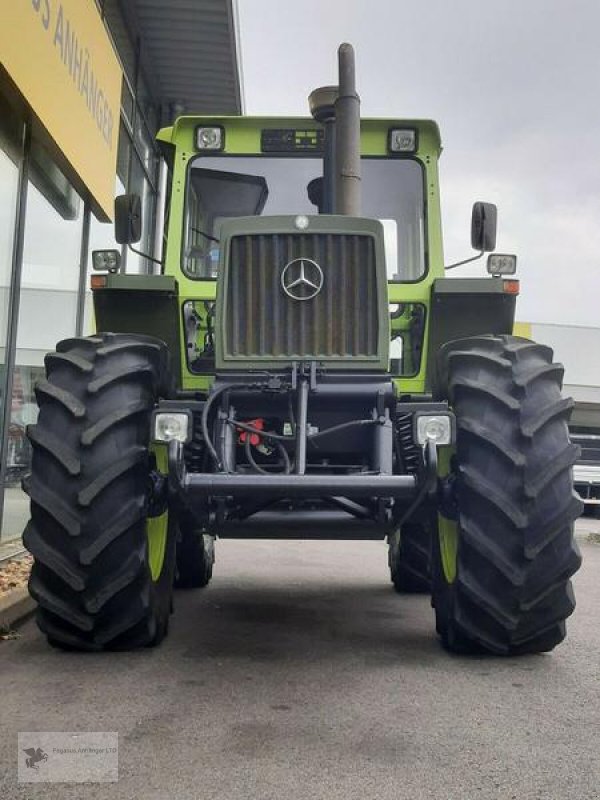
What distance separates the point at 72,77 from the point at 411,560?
503 cm

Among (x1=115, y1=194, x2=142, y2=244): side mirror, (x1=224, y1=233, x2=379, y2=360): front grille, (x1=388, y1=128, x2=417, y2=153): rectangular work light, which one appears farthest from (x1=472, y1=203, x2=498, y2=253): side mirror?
(x1=115, y1=194, x2=142, y2=244): side mirror

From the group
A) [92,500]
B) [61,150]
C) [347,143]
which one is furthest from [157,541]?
[61,150]

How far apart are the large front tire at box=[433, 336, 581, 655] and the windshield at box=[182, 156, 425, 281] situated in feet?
4.28

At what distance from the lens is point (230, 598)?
251 inches

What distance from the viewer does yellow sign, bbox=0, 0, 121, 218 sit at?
21.1ft

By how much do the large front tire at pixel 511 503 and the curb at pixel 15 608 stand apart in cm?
248

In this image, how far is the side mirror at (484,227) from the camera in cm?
498

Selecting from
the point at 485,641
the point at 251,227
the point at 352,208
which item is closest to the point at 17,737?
the point at 485,641

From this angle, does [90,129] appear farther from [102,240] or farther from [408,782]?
[408,782]

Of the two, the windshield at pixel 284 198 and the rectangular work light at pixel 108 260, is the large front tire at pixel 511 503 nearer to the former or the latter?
the windshield at pixel 284 198

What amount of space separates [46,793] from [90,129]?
7245 mm

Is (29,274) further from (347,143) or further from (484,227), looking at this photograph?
(484,227)

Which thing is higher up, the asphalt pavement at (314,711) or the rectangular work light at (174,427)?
the rectangular work light at (174,427)

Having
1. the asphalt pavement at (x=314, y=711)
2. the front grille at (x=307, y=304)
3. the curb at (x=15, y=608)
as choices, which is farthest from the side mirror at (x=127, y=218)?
the asphalt pavement at (x=314, y=711)
